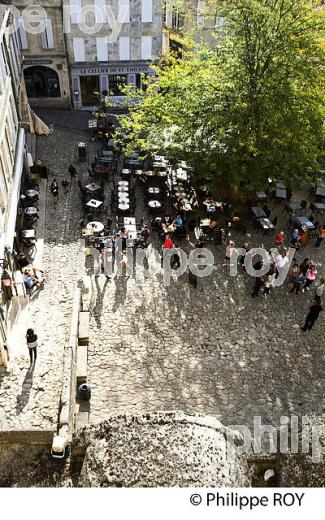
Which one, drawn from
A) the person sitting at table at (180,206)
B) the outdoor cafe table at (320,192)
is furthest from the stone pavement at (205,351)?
the outdoor cafe table at (320,192)

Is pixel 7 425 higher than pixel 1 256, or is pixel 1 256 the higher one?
pixel 1 256

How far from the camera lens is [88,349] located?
14586mm

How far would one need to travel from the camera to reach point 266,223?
67.5ft

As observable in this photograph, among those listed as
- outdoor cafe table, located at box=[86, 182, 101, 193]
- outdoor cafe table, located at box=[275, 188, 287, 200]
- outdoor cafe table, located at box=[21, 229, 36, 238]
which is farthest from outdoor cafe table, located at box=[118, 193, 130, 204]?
outdoor cafe table, located at box=[275, 188, 287, 200]

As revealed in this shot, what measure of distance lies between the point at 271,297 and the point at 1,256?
9.92 m

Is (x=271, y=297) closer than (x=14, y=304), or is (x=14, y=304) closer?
(x=14, y=304)

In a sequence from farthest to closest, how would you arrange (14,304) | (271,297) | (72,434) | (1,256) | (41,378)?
(271,297), (14,304), (1,256), (41,378), (72,434)

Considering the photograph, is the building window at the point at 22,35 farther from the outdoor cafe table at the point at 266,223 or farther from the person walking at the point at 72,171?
the outdoor cafe table at the point at 266,223

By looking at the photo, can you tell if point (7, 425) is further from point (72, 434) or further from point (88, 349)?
point (88, 349)

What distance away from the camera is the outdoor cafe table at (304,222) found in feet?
67.9

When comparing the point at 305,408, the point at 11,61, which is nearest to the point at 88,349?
the point at 305,408

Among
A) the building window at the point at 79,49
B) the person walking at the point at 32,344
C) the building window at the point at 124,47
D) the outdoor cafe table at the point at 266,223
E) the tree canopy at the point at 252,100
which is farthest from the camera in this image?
the building window at the point at 124,47

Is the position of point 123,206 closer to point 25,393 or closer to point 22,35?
point 25,393

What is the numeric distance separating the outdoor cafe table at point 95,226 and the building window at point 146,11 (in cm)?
1725
